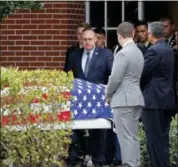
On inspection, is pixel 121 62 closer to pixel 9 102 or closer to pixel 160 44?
pixel 160 44

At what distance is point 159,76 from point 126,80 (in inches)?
25.0

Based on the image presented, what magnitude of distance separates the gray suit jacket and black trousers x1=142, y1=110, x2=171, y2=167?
436 millimetres

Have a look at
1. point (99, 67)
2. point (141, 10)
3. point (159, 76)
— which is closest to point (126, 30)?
point (159, 76)

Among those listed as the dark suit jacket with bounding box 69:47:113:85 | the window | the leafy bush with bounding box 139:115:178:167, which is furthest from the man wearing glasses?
the window

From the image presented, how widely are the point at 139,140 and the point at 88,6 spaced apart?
11.8 ft

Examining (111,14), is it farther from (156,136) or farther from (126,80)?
(126,80)

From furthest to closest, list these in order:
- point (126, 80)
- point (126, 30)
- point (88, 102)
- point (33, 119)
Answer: point (88, 102) → point (126, 30) → point (126, 80) → point (33, 119)

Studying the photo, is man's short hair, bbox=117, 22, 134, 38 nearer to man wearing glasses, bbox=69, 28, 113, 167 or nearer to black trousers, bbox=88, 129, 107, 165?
man wearing glasses, bbox=69, 28, 113, 167

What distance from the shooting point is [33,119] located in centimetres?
966

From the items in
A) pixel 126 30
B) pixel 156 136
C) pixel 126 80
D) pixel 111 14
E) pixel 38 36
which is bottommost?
pixel 156 136

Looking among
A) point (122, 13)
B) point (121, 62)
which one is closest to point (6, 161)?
point (121, 62)

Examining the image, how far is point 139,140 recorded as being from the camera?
11.5 meters

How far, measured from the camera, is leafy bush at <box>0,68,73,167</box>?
9.48 metres

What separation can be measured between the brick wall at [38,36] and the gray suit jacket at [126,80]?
11.1ft
